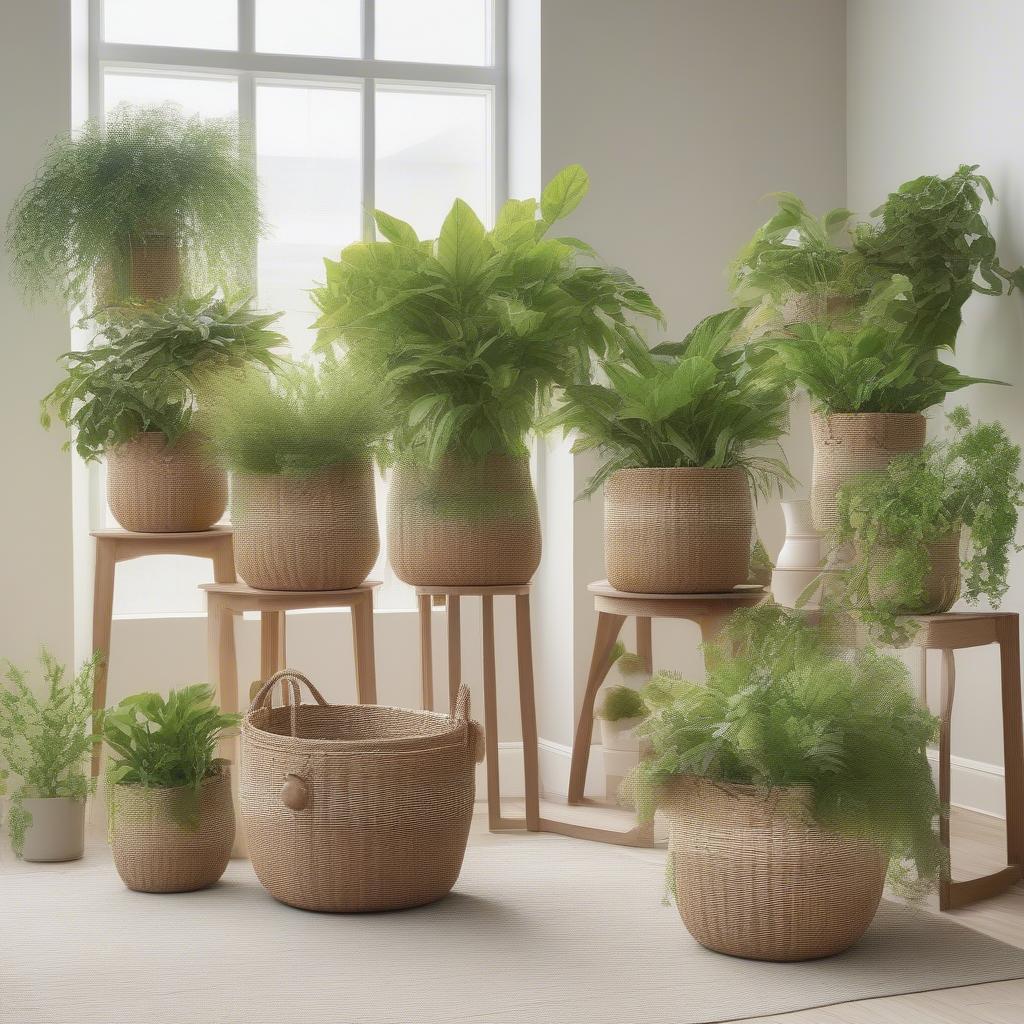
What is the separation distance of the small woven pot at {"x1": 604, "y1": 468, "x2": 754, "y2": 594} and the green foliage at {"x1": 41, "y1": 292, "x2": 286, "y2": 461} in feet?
3.12

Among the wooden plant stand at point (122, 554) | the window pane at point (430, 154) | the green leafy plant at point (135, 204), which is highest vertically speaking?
the window pane at point (430, 154)

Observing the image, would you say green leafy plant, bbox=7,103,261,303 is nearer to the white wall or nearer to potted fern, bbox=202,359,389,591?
potted fern, bbox=202,359,389,591

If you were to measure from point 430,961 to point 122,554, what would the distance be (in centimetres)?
147

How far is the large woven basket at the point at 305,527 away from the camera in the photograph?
3.05 m

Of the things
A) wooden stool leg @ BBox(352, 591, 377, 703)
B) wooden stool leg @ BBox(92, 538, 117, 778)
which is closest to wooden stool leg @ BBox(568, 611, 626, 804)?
wooden stool leg @ BBox(352, 591, 377, 703)

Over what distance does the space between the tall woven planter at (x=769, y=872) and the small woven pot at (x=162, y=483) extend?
4.92 feet

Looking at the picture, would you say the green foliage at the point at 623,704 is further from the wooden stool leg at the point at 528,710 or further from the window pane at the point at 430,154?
the window pane at the point at 430,154

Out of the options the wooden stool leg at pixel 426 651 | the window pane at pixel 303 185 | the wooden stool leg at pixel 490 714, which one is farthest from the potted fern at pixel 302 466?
the window pane at pixel 303 185

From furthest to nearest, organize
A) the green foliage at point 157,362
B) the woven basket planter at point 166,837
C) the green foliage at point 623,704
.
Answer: the green foliage at point 623,704 < the green foliage at point 157,362 < the woven basket planter at point 166,837

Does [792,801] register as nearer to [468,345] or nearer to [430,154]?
[468,345]

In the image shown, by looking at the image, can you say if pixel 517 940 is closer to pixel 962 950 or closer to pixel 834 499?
pixel 962 950

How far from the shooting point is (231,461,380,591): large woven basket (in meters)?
3.05

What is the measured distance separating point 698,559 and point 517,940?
35.9 inches

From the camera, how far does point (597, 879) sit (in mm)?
3047
